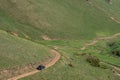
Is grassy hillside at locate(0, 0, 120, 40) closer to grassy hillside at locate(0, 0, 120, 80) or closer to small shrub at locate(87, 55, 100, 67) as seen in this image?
grassy hillside at locate(0, 0, 120, 80)

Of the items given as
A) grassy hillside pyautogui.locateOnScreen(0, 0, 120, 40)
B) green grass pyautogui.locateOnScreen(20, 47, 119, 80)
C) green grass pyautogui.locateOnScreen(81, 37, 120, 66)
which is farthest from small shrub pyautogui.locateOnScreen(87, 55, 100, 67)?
grassy hillside pyautogui.locateOnScreen(0, 0, 120, 40)

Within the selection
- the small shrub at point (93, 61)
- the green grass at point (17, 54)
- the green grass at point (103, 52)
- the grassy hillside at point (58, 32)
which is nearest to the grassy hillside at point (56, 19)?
the grassy hillside at point (58, 32)

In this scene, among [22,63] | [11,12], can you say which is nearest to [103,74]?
[22,63]

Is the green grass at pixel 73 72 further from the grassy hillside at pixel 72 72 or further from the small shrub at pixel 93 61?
the small shrub at pixel 93 61

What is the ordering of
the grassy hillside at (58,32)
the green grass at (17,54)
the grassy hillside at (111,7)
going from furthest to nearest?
the grassy hillside at (111,7), the grassy hillside at (58,32), the green grass at (17,54)

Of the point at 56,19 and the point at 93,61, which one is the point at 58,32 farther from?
the point at 93,61

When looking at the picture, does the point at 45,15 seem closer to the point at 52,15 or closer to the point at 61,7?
the point at 52,15
